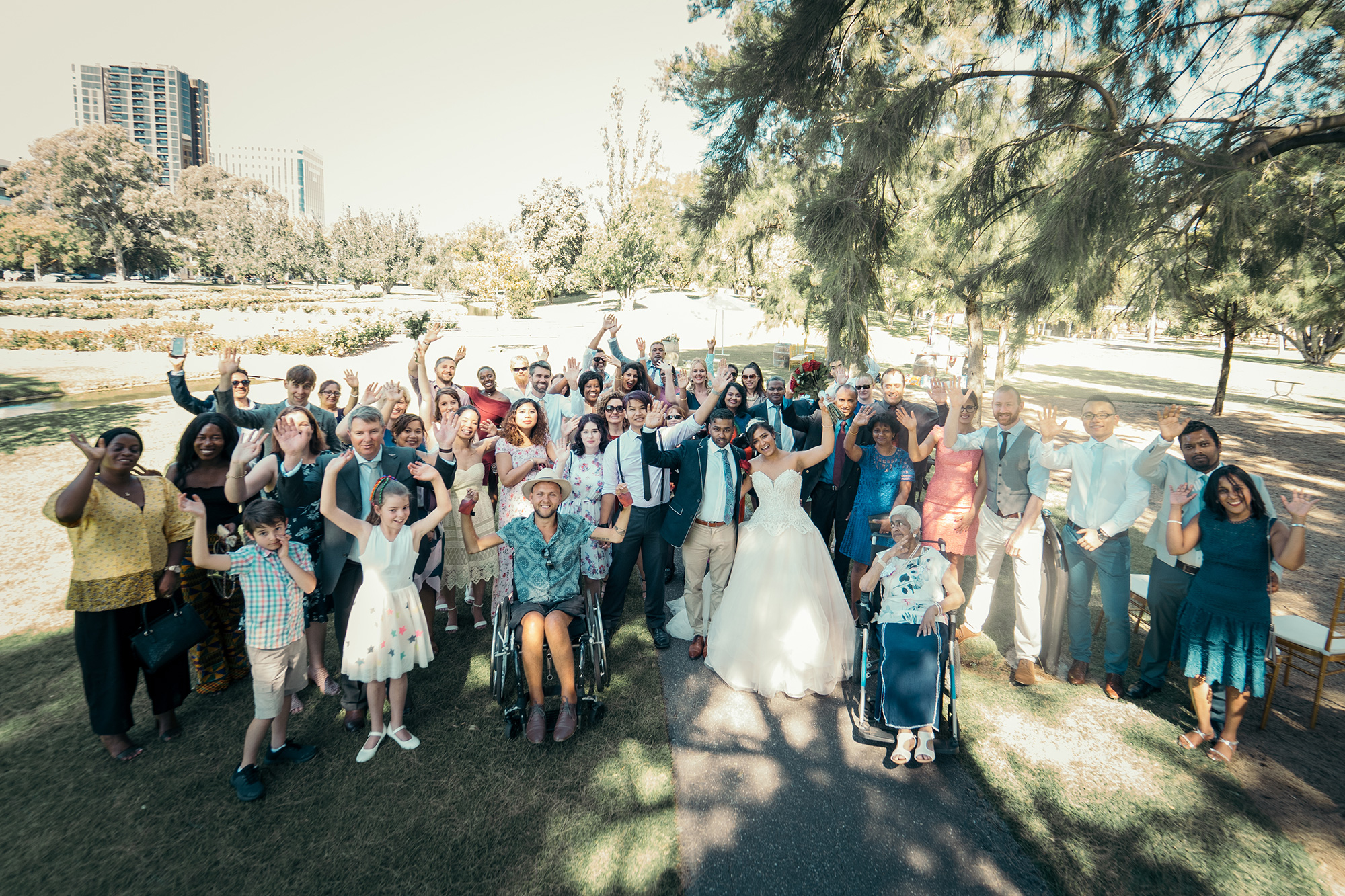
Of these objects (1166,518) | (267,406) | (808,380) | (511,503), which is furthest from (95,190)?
(1166,518)

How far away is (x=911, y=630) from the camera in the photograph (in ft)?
13.0

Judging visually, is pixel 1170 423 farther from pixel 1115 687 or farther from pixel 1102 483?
pixel 1115 687

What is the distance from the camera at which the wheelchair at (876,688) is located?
12.9ft

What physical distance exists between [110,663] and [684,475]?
3853 mm

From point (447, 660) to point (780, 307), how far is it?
45.7 feet

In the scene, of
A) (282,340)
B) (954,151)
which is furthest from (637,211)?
(954,151)

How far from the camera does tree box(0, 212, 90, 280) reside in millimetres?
45375

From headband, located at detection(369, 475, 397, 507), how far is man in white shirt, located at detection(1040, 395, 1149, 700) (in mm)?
4624

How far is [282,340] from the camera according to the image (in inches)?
859

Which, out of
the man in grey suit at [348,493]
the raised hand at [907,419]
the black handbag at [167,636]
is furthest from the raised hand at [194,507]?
the raised hand at [907,419]

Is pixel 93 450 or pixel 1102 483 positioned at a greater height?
pixel 93 450

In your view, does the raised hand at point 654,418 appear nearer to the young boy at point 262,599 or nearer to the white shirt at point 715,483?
the white shirt at point 715,483

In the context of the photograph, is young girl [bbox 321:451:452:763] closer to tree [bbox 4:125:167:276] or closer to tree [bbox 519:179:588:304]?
tree [bbox 519:179:588:304]

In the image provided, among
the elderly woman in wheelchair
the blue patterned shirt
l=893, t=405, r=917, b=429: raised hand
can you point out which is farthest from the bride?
the blue patterned shirt
